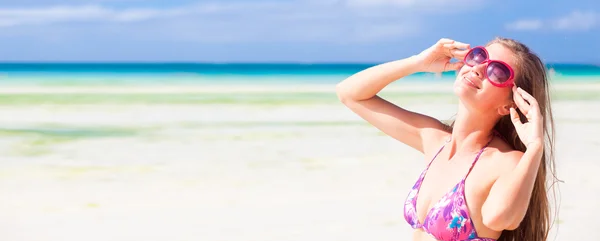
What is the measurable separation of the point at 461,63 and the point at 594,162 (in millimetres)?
6685

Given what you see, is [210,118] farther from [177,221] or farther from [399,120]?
[399,120]

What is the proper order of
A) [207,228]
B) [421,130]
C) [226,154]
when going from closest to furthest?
[421,130] → [207,228] → [226,154]

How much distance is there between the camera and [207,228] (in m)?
6.20

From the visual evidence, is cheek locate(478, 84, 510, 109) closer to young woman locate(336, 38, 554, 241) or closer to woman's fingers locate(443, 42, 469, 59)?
young woman locate(336, 38, 554, 241)

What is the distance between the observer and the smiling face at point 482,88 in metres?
2.75

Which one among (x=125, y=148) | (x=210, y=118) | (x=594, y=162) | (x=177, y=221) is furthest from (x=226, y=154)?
(x=210, y=118)

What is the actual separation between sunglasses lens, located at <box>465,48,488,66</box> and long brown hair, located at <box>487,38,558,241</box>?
12 cm

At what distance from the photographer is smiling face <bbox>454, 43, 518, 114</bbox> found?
2.75 metres

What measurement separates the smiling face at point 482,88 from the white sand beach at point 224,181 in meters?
3.23

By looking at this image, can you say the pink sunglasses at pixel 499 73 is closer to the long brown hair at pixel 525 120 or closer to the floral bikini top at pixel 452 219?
the long brown hair at pixel 525 120

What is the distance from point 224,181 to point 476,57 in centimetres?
556

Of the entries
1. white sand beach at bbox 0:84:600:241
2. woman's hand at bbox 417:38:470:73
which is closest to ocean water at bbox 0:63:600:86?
white sand beach at bbox 0:84:600:241

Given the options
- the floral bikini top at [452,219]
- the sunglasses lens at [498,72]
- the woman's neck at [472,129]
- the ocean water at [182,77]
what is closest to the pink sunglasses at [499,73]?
the sunglasses lens at [498,72]

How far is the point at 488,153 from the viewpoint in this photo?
114 inches
